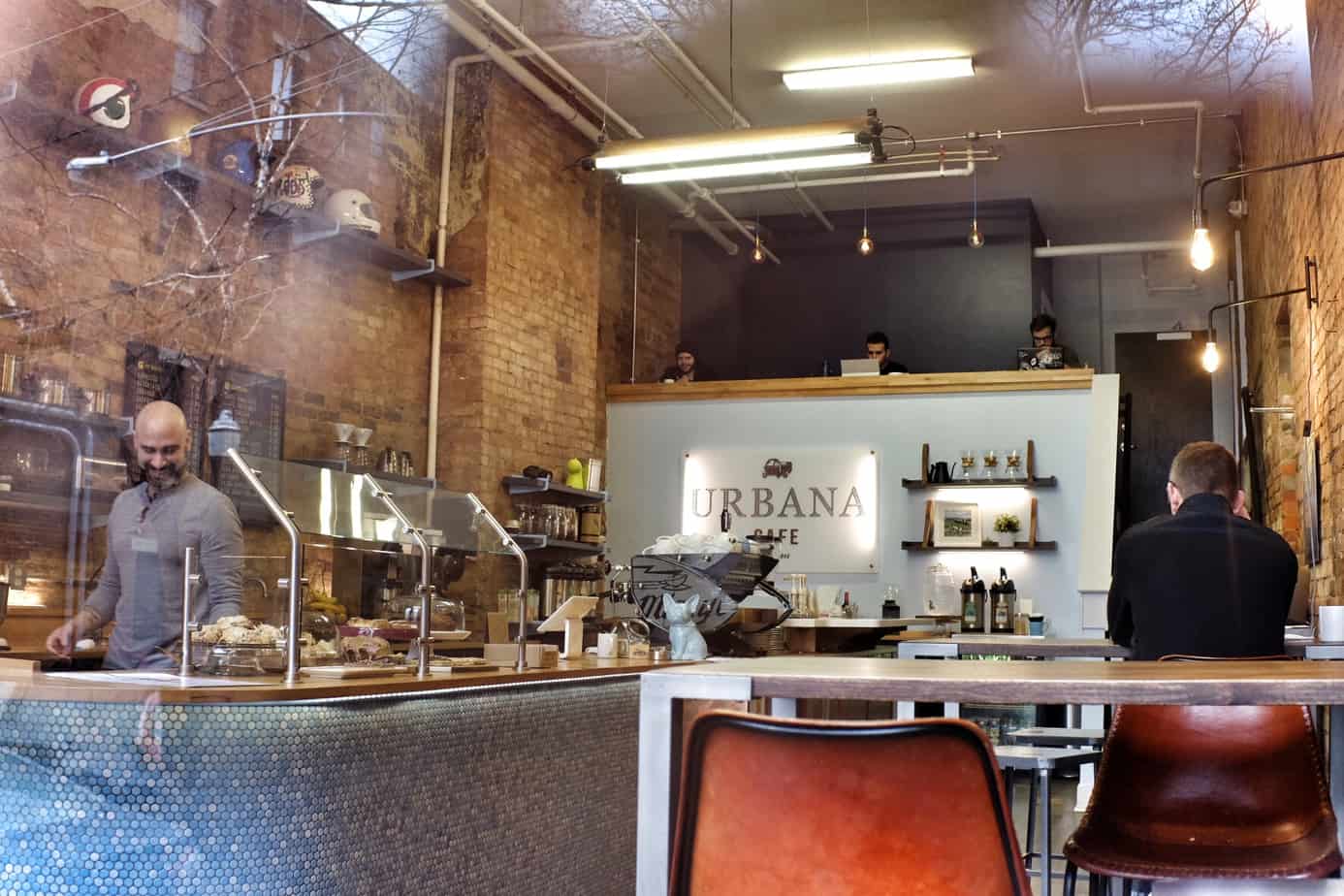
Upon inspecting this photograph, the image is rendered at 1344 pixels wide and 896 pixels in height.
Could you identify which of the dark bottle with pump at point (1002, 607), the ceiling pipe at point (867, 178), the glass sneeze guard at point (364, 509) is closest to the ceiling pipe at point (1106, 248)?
the ceiling pipe at point (867, 178)

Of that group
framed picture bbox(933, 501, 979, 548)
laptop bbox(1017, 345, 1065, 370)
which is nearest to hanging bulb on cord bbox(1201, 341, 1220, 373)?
laptop bbox(1017, 345, 1065, 370)

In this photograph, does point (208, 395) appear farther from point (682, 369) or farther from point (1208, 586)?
point (682, 369)

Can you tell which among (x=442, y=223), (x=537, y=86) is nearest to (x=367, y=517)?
(x=442, y=223)

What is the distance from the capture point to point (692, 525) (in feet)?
31.5

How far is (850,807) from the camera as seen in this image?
145 cm

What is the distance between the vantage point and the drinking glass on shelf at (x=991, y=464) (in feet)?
29.3

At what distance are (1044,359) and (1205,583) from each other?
240 inches

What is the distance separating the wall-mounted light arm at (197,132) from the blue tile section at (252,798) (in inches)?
118

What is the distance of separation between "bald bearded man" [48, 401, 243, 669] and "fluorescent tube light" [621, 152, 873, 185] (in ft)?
11.8

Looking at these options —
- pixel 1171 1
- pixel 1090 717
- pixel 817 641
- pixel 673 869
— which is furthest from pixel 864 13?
pixel 673 869

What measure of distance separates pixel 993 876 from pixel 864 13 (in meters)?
6.71

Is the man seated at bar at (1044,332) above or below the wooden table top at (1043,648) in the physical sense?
above

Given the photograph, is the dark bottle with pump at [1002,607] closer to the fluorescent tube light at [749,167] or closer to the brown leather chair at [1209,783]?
the fluorescent tube light at [749,167]

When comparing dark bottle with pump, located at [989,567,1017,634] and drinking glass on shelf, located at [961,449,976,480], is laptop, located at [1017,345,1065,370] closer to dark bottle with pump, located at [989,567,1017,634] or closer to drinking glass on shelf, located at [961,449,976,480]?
drinking glass on shelf, located at [961,449,976,480]
